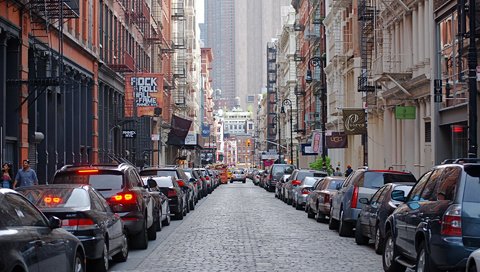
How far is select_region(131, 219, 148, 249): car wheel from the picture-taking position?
17.2m

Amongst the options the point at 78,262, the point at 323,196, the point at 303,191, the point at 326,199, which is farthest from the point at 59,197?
the point at 303,191

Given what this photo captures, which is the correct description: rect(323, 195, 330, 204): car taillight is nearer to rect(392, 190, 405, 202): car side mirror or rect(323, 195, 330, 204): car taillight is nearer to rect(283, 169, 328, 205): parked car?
rect(283, 169, 328, 205): parked car

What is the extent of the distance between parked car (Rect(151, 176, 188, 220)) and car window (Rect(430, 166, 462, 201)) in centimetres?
1600

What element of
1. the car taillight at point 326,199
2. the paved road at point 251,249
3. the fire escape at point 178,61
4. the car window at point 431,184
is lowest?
the paved road at point 251,249

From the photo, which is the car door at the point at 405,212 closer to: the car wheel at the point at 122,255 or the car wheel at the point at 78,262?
the car wheel at the point at 78,262

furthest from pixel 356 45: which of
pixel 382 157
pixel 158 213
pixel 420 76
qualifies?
pixel 158 213

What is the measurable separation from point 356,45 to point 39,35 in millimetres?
26750

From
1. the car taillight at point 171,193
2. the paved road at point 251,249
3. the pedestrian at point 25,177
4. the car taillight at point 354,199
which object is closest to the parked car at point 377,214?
the paved road at point 251,249

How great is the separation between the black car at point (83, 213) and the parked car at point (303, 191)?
1908cm

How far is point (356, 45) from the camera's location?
5241 centimetres

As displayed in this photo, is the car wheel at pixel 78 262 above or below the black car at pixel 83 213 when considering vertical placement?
below

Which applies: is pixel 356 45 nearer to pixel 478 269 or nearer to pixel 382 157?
pixel 382 157

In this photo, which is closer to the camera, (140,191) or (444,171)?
(444,171)

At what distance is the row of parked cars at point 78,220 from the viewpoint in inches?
342
